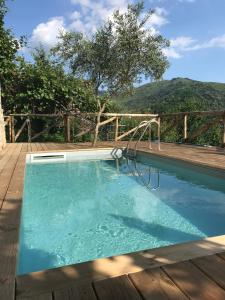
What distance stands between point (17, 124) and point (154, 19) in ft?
29.5

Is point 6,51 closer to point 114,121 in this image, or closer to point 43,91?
point 43,91

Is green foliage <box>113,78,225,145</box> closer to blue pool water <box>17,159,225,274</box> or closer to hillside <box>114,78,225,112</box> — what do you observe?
hillside <box>114,78,225,112</box>

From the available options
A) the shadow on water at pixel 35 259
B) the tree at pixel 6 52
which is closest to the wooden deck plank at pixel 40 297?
the shadow on water at pixel 35 259

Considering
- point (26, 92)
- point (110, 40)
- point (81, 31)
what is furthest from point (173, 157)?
point (81, 31)

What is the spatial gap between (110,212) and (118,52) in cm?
1299

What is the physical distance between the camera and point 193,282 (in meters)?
1.65

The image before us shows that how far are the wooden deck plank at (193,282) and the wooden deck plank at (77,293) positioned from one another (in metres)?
0.46

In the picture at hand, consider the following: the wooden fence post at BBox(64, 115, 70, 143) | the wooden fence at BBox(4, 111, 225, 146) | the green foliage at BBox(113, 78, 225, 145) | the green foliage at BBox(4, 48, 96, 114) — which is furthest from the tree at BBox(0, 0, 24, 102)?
the green foliage at BBox(113, 78, 225, 145)

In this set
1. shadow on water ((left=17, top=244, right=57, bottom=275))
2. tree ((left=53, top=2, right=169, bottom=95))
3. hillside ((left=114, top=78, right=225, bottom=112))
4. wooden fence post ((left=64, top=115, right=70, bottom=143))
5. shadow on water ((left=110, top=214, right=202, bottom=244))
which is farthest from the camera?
hillside ((left=114, top=78, right=225, bottom=112))

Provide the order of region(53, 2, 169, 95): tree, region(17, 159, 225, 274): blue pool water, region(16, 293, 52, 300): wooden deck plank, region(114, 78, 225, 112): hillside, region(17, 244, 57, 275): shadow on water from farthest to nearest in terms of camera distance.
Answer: region(114, 78, 225, 112): hillside → region(53, 2, 169, 95): tree → region(17, 159, 225, 274): blue pool water → region(17, 244, 57, 275): shadow on water → region(16, 293, 52, 300): wooden deck plank

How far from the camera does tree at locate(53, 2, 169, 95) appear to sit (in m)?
15.3

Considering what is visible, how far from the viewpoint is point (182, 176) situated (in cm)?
612

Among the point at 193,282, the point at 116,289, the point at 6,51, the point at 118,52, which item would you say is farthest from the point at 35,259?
the point at 118,52

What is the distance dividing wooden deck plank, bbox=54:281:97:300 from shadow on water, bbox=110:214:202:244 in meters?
1.87
